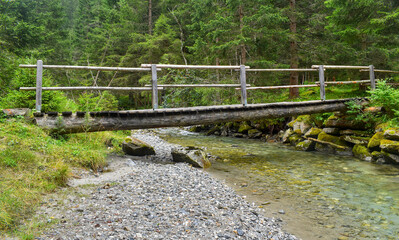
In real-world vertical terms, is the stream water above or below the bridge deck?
below

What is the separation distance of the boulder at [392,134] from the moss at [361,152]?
0.84 meters

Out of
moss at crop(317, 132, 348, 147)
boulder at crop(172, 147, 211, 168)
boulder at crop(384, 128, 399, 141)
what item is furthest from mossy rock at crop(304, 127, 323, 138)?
boulder at crop(172, 147, 211, 168)

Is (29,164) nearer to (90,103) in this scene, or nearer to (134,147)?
(134,147)

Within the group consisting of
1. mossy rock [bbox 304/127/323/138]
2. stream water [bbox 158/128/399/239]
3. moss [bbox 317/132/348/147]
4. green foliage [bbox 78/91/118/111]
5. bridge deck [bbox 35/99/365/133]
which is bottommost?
stream water [bbox 158/128/399/239]

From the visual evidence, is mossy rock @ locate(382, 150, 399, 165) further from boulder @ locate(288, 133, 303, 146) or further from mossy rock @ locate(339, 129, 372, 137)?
boulder @ locate(288, 133, 303, 146)

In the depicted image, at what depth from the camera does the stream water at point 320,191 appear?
147 inches

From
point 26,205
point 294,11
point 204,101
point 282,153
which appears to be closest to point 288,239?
point 26,205

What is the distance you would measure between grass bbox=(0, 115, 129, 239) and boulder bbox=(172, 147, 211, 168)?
2.27m

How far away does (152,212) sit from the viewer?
3.40 m

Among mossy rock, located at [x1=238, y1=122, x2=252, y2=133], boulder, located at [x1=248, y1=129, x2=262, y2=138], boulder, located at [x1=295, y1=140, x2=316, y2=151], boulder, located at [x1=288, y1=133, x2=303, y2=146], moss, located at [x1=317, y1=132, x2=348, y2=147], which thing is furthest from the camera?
mossy rock, located at [x1=238, y1=122, x2=252, y2=133]

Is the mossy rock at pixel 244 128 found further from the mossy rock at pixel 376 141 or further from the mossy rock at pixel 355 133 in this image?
the mossy rock at pixel 376 141

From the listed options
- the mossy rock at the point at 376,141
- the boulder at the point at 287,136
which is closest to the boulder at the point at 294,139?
the boulder at the point at 287,136

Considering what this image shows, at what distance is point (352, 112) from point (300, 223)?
6.90 meters

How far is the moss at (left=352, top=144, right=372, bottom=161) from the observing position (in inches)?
314
